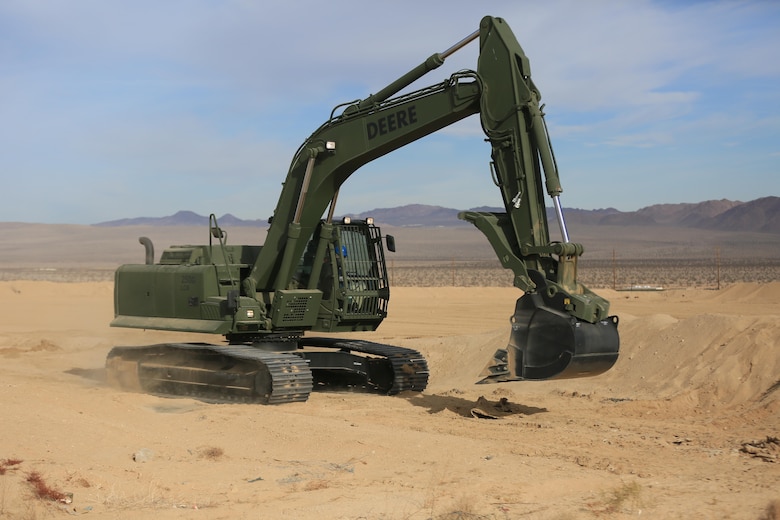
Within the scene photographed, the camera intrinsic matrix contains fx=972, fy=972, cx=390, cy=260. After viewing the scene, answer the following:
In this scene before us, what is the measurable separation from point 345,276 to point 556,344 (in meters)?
4.76

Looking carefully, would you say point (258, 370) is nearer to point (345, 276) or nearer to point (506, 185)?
point (345, 276)

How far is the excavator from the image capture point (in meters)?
11.8

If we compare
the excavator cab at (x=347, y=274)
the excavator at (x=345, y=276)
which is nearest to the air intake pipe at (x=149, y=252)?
the excavator at (x=345, y=276)

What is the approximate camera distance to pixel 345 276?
15250mm

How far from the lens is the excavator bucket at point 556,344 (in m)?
11.2

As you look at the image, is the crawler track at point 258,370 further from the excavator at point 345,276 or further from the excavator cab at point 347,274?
the excavator cab at point 347,274

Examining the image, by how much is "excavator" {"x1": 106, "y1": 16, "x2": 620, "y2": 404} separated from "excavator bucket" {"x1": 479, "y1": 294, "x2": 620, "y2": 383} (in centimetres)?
2

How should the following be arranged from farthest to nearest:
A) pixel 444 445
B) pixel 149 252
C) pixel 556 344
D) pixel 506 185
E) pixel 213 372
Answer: pixel 149 252 < pixel 213 372 < pixel 506 185 < pixel 556 344 < pixel 444 445

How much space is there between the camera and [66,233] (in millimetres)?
153750

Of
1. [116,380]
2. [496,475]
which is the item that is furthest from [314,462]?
[116,380]

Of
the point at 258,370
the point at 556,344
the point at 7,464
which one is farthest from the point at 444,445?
the point at 7,464

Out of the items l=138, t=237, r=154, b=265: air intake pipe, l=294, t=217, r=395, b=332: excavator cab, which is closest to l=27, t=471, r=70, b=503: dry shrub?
l=294, t=217, r=395, b=332: excavator cab

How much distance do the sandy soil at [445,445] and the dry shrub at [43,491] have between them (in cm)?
6

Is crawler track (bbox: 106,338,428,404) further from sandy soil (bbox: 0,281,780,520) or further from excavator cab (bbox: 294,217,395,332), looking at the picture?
excavator cab (bbox: 294,217,395,332)
